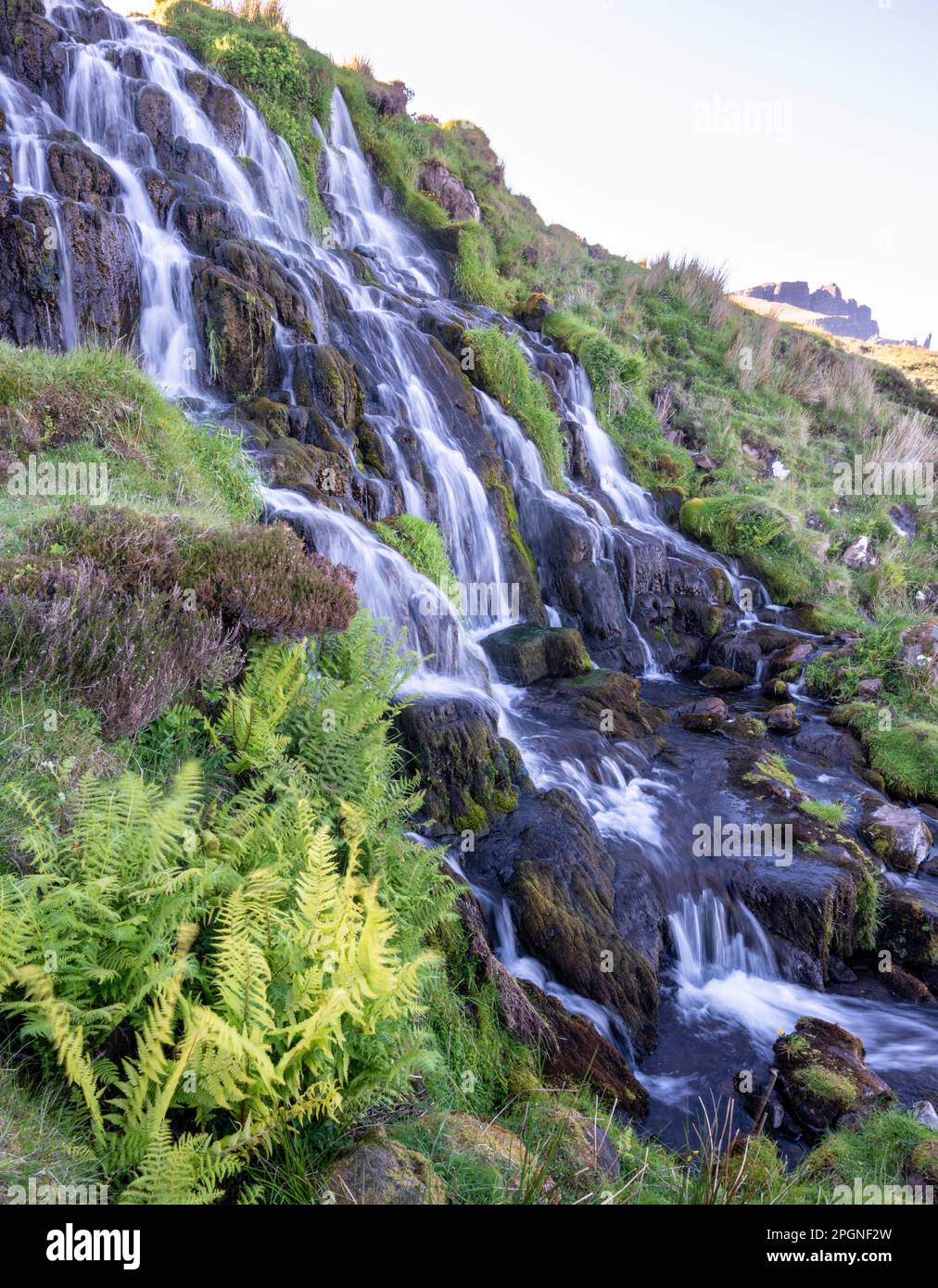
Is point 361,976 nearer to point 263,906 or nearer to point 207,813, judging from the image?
point 263,906

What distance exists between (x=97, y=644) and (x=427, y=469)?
297 inches

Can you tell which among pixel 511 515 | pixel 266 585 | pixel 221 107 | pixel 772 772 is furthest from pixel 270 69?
pixel 772 772

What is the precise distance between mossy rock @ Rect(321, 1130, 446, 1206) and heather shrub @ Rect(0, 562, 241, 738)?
2.38m

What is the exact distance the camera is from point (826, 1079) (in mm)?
4918

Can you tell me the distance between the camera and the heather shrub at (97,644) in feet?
11.5

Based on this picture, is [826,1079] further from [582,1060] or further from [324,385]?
[324,385]

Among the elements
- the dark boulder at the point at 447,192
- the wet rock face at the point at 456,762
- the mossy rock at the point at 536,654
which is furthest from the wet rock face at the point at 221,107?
the wet rock face at the point at 456,762

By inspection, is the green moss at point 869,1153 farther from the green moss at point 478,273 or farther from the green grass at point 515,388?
the green moss at point 478,273

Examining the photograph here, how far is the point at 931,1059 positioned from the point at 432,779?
454 cm

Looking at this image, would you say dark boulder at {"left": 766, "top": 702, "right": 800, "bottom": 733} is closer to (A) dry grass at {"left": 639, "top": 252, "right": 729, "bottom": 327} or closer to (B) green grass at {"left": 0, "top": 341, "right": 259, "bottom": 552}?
(B) green grass at {"left": 0, "top": 341, "right": 259, "bottom": 552}

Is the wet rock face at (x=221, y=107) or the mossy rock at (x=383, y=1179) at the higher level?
the wet rock face at (x=221, y=107)

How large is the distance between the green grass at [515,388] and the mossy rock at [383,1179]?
39.9 feet

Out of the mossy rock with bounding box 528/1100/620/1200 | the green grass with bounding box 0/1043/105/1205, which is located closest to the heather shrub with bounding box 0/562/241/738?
the green grass with bounding box 0/1043/105/1205

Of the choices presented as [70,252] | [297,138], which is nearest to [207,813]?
[70,252]
